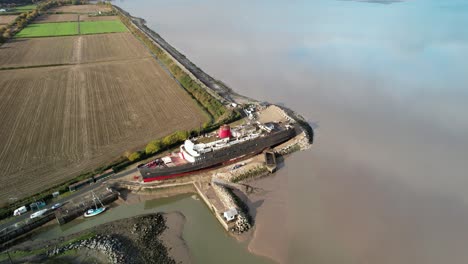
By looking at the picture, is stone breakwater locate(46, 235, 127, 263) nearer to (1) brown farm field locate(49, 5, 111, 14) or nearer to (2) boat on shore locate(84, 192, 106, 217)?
(2) boat on shore locate(84, 192, 106, 217)

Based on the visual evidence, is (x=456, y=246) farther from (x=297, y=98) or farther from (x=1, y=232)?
(x=1, y=232)

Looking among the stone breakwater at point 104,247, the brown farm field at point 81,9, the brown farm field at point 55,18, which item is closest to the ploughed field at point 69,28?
the brown farm field at point 55,18

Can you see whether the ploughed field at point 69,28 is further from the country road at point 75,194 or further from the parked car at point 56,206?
the parked car at point 56,206

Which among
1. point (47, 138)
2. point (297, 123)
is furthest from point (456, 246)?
point (47, 138)

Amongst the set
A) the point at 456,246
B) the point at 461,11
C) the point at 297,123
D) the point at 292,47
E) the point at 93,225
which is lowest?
the point at 93,225

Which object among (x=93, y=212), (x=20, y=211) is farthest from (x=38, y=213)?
(x=93, y=212)

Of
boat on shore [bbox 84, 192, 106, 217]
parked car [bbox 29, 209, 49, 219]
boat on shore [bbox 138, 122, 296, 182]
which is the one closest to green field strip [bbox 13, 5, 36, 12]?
boat on shore [bbox 138, 122, 296, 182]

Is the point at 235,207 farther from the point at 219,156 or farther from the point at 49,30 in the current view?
the point at 49,30
